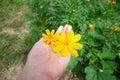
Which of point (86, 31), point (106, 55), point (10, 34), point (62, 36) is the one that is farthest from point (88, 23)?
point (10, 34)

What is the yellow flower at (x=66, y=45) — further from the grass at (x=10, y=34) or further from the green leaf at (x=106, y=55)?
the grass at (x=10, y=34)

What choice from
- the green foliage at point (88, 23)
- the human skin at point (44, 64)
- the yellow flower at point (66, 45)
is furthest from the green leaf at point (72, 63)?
the yellow flower at point (66, 45)

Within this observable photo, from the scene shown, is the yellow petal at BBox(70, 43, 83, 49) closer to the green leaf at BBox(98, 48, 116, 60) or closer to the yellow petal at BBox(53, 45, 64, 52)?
the yellow petal at BBox(53, 45, 64, 52)

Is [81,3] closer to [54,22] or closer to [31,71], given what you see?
[54,22]

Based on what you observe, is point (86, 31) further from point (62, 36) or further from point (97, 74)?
point (62, 36)

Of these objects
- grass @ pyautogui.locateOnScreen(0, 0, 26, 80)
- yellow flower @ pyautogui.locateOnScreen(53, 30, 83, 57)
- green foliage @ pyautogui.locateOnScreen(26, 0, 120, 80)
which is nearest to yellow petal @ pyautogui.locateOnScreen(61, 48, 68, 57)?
yellow flower @ pyautogui.locateOnScreen(53, 30, 83, 57)

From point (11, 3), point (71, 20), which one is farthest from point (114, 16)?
point (11, 3)
